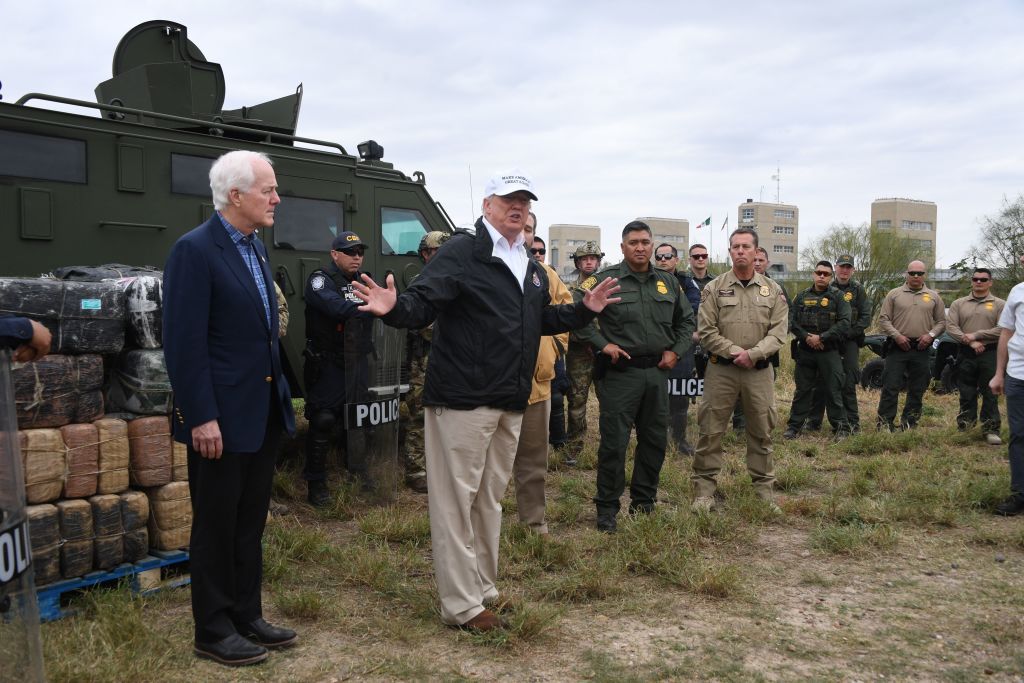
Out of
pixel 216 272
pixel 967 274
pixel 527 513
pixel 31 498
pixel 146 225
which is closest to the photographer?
pixel 216 272

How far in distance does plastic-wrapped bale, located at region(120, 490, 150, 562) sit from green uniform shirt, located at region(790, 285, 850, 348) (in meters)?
6.64

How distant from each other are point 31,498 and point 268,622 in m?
1.12

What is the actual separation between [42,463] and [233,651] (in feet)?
3.96

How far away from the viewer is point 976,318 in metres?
8.66

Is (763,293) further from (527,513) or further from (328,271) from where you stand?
(328,271)

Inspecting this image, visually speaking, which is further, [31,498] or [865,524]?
[865,524]

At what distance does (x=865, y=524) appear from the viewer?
5.37 m

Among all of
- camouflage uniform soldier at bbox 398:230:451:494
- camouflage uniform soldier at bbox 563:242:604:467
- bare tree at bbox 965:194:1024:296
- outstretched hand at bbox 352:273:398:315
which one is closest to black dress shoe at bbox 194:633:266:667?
outstretched hand at bbox 352:273:398:315

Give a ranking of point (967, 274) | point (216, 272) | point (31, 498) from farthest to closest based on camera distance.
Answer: point (967, 274) < point (31, 498) < point (216, 272)

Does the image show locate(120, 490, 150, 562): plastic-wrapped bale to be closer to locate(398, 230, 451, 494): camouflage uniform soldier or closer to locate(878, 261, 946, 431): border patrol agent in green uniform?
locate(398, 230, 451, 494): camouflage uniform soldier

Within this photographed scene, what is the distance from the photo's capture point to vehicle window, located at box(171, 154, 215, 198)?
5.91 m

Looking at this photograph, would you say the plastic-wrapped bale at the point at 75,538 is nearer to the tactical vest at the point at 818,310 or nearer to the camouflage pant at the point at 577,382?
the camouflage pant at the point at 577,382

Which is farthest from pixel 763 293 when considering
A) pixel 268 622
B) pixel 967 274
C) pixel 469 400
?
pixel 967 274

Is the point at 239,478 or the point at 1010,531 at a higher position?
the point at 239,478
